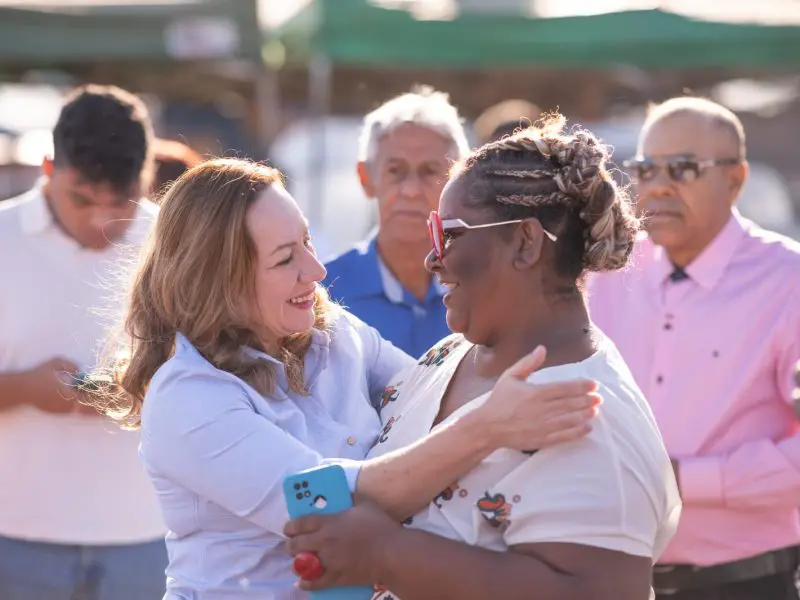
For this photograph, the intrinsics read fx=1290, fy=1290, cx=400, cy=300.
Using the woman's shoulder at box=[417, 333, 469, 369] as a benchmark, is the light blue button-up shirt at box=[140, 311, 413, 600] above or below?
below

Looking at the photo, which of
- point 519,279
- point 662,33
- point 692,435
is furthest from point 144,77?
point 519,279

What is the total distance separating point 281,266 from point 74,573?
5.45 ft

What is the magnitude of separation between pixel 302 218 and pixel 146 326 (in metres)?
0.42

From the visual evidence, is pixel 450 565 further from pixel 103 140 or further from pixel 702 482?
pixel 103 140

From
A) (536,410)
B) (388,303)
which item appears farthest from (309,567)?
(388,303)

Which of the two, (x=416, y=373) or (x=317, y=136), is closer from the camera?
(x=416, y=373)

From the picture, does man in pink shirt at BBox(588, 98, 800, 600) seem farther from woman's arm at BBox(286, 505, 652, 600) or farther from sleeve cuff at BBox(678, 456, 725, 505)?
woman's arm at BBox(286, 505, 652, 600)

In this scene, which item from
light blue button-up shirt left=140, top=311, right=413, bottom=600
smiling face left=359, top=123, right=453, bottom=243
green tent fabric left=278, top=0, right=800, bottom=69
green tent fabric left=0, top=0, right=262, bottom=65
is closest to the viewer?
light blue button-up shirt left=140, top=311, right=413, bottom=600

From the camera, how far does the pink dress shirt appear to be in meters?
3.68

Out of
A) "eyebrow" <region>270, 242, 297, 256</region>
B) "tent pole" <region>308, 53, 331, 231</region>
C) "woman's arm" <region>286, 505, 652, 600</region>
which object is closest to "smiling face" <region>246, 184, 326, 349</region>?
"eyebrow" <region>270, 242, 297, 256</region>

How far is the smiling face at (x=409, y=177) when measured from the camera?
13.7 feet

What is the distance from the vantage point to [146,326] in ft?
9.29

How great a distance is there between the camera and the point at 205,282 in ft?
8.98

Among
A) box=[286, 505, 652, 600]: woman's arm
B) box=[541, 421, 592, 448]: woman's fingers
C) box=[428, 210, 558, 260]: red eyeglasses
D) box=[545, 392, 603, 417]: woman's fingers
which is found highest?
box=[428, 210, 558, 260]: red eyeglasses
